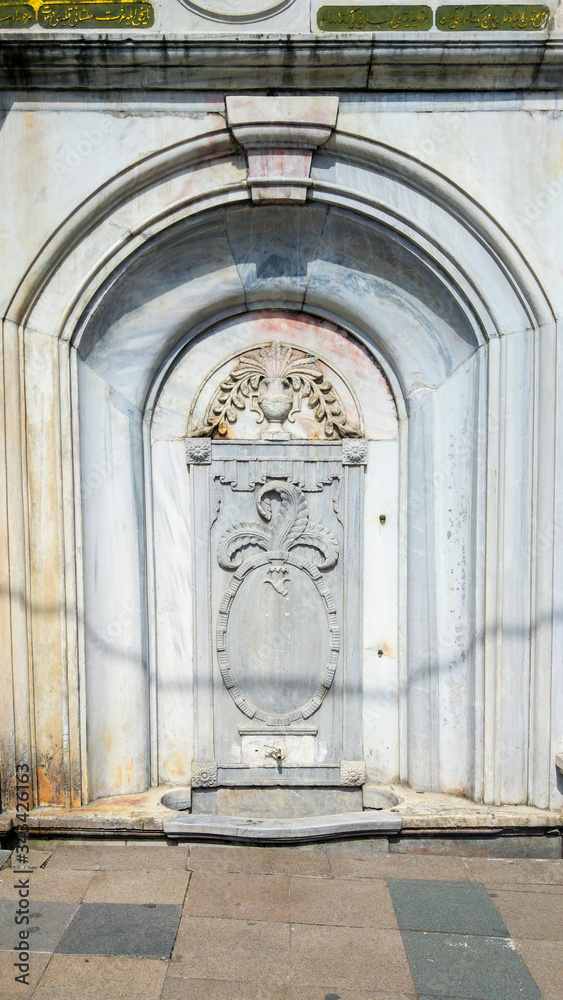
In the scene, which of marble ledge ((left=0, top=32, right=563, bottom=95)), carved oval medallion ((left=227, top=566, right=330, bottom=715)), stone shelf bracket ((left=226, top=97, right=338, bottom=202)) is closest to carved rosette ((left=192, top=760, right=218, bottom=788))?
carved oval medallion ((left=227, top=566, right=330, bottom=715))

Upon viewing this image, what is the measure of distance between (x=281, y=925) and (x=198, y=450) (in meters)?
2.75

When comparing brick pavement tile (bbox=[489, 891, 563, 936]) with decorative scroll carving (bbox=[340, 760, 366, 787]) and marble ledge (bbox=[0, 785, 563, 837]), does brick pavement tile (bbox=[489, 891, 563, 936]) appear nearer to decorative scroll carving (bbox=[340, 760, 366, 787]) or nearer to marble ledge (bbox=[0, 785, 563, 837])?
marble ledge (bbox=[0, 785, 563, 837])

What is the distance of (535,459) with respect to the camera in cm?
441

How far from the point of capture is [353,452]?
16.3ft

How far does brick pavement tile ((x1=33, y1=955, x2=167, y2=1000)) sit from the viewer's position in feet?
10.5

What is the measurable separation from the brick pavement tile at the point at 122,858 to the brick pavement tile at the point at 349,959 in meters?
0.93

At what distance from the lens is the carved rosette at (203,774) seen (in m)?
4.96

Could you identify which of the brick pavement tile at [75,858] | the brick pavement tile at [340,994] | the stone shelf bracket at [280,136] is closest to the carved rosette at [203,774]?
the brick pavement tile at [75,858]

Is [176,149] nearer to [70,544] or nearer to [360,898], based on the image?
[70,544]

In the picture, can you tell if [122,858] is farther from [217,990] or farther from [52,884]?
[217,990]

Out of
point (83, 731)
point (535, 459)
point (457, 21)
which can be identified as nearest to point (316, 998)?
point (83, 731)

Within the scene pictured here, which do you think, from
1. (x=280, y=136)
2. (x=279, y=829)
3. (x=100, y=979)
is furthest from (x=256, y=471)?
(x=100, y=979)

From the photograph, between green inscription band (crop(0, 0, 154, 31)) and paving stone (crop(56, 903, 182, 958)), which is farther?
green inscription band (crop(0, 0, 154, 31))

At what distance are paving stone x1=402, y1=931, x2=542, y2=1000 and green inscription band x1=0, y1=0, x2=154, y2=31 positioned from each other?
196 inches
